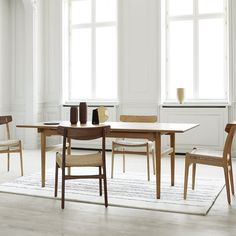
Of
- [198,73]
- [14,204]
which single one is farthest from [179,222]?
[198,73]

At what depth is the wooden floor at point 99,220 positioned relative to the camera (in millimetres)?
2908

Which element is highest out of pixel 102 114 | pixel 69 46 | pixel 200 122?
pixel 69 46

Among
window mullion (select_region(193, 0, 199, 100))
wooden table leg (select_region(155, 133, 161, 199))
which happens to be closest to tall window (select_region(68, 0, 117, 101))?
window mullion (select_region(193, 0, 199, 100))

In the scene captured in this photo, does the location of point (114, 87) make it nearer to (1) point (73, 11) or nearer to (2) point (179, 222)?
(1) point (73, 11)

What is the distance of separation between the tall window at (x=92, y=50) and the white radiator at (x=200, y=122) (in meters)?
1.30

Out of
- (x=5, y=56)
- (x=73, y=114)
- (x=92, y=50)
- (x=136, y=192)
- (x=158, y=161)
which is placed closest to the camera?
(x=158, y=161)

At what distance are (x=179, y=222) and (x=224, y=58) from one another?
14.1 ft

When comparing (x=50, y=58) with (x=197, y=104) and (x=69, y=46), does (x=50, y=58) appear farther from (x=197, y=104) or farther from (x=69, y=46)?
(x=197, y=104)

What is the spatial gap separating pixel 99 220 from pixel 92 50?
5022 millimetres

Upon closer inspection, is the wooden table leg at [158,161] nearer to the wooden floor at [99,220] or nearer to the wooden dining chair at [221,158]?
the wooden dining chair at [221,158]

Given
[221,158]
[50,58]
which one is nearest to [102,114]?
[221,158]

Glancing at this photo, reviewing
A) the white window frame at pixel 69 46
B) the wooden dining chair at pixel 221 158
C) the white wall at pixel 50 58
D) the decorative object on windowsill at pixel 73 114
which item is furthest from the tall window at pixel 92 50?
the wooden dining chair at pixel 221 158

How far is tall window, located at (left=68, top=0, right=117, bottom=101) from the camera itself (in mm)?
7508

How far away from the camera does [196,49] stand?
6898 millimetres
